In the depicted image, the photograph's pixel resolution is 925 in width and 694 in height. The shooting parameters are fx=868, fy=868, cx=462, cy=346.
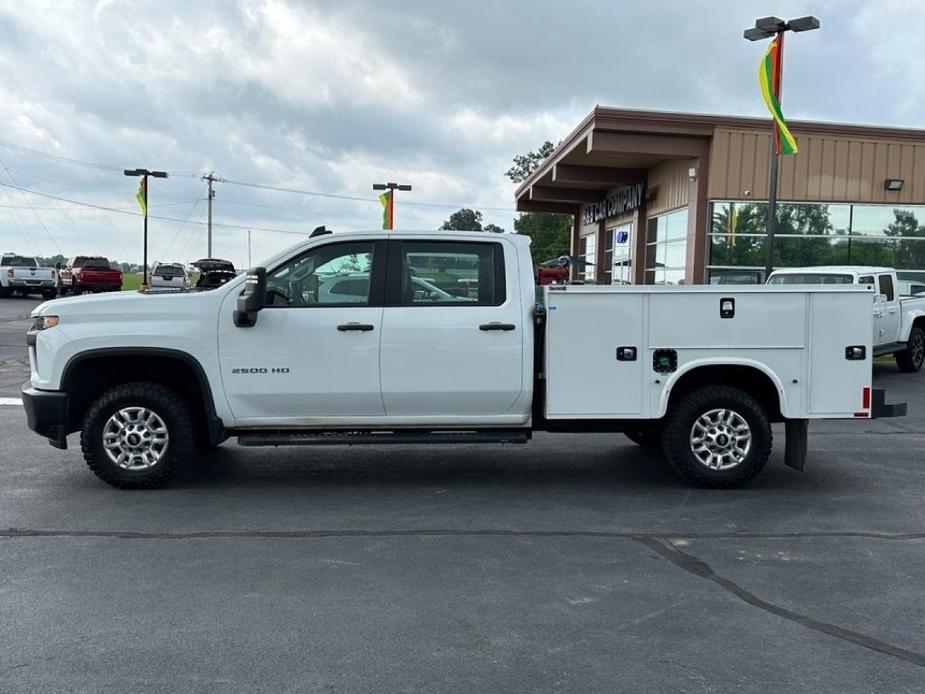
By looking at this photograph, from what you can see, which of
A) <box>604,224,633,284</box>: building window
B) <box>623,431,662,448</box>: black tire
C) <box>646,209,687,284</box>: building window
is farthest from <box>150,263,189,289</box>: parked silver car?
<box>623,431,662,448</box>: black tire

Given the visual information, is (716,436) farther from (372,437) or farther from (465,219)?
(465,219)

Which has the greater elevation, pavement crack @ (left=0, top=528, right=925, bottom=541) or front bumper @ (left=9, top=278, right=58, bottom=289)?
front bumper @ (left=9, top=278, right=58, bottom=289)

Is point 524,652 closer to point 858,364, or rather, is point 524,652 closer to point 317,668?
point 317,668

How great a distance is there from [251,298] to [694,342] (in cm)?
345

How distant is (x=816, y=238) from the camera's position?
70.1ft

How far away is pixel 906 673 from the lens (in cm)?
384

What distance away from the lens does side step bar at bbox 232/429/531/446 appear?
6770 mm

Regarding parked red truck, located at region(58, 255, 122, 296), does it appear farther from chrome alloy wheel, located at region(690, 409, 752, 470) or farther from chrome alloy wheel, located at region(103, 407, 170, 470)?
chrome alloy wheel, located at region(690, 409, 752, 470)

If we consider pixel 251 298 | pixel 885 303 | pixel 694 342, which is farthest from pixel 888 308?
pixel 251 298

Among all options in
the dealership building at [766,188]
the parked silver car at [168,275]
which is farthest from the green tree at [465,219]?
the dealership building at [766,188]

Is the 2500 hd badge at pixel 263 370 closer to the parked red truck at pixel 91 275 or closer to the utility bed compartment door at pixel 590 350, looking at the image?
the utility bed compartment door at pixel 590 350

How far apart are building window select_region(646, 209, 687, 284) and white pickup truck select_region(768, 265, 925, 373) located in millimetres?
6805

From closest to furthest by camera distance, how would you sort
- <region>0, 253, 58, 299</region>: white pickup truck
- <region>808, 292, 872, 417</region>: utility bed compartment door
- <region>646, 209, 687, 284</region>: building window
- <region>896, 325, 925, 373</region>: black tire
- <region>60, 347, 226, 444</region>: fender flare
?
<region>60, 347, 226, 444</region>: fender flare → <region>808, 292, 872, 417</region>: utility bed compartment door → <region>896, 325, 925, 373</region>: black tire → <region>646, 209, 687, 284</region>: building window → <region>0, 253, 58, 299</region>: white pickup truck

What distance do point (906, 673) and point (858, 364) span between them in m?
3.56
